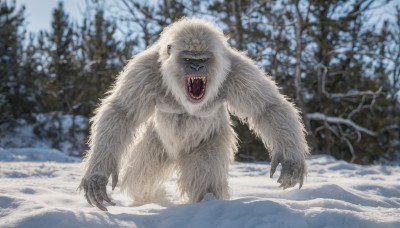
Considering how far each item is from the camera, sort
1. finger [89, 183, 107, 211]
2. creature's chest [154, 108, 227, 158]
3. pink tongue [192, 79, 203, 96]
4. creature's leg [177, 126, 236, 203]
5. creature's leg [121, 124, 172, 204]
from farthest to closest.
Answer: creature's leg [121, 124, 172, 204]
creature's chest [154, 108, 227, 158]
creature's leg [177, 126, 236, 203]
pink tongue [192, 79, 203, 96]
finger [89, 183, 107, 211]

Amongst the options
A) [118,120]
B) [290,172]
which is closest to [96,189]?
[118,120]

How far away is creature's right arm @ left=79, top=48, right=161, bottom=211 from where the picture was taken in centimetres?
241

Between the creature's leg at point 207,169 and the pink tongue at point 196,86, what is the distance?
18.0 inches

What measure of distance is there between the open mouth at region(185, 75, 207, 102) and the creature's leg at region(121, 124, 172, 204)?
62cm

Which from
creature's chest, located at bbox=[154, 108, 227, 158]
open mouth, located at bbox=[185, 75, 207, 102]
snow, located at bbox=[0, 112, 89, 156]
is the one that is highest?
open mouth, located at bbox=[185, 75, 207, 102]

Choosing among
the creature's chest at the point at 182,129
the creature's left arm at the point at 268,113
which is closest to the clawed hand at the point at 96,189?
the creature's chest at the point at 182,129

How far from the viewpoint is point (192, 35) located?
2635 mm

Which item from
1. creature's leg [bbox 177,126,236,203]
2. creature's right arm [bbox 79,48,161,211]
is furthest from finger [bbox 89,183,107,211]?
creature's leg [bbox 177,126,236,203]

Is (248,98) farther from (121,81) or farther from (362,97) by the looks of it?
(362,97)

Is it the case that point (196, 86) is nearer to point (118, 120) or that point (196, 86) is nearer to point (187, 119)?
point (187, 119)

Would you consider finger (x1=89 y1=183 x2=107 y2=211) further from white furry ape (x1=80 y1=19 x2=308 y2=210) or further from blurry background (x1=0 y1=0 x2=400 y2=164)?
blurry background (x1=0 y1=0 x2=400 y2=164)

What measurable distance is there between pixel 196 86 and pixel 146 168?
0.80 m

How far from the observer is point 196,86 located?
271cm

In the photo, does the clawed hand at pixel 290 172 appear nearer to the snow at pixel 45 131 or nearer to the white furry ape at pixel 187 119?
the white furry ape at pixel 187 119
